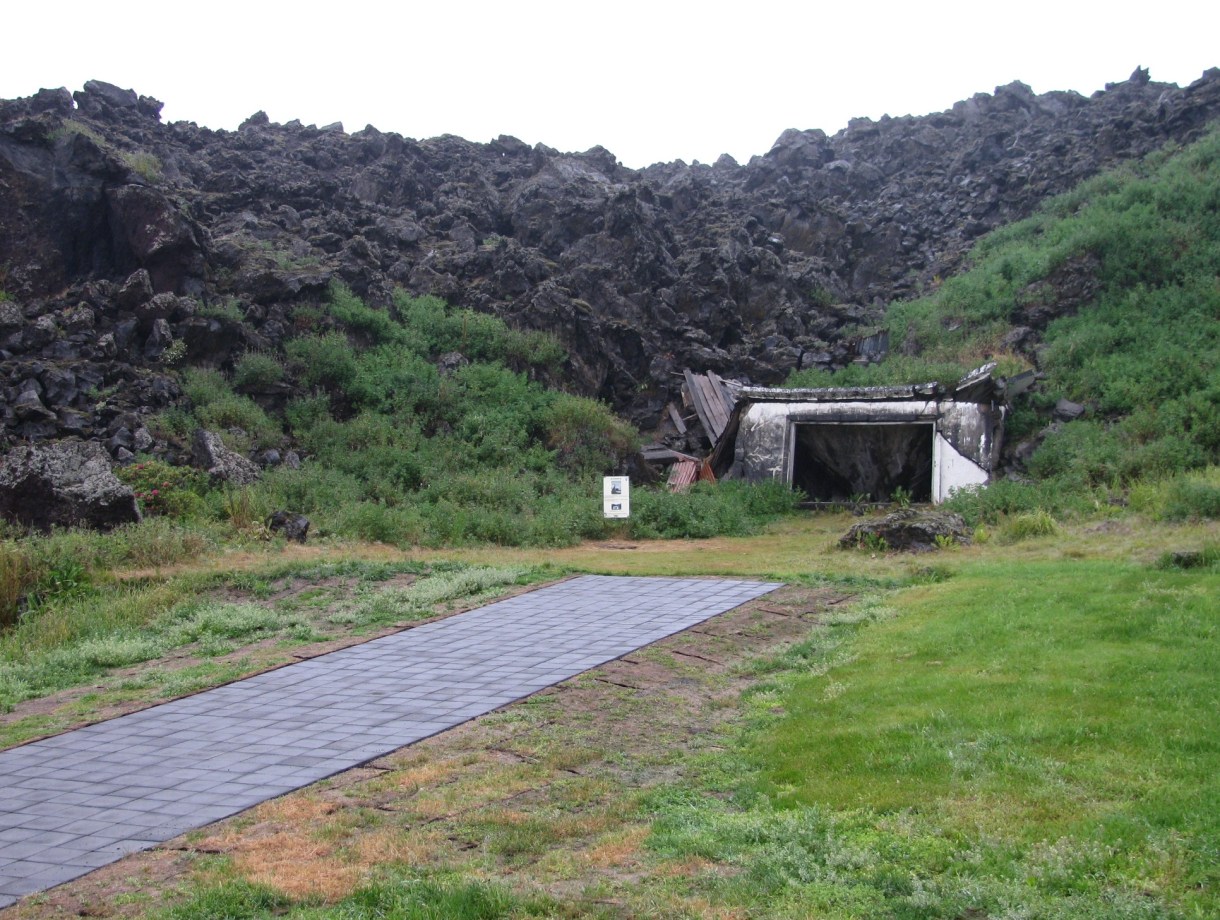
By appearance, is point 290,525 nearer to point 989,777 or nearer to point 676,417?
point 676,417

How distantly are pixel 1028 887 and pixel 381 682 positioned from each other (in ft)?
17.8

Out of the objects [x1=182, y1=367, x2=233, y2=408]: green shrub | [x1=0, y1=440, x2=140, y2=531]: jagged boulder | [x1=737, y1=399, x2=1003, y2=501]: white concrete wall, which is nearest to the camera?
[x1=0, y1=440, x2=140, y2=531]: jagged boulder

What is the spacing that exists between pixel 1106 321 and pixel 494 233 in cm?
1671

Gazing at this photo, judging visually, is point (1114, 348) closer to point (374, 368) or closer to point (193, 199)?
point (374, 368)

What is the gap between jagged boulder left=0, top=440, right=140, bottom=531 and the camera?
1416 centimetres

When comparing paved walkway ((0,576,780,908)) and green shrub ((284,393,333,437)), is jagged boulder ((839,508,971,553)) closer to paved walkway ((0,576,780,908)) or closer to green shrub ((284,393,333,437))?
paved walkway ((0,576,780,908))

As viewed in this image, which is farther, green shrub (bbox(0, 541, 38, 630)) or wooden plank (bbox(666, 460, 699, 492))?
wooden plank (bbox(666, 460, 699, 492))

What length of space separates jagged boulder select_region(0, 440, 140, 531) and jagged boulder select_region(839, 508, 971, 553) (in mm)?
9953

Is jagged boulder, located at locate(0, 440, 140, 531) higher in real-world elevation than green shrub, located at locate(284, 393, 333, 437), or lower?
lower

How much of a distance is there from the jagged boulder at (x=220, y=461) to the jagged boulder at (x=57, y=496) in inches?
123

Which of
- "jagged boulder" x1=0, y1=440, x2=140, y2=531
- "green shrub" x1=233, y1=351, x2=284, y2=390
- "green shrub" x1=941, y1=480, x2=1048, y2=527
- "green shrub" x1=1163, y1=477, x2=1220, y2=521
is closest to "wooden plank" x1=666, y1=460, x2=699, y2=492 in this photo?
"green shrub" x1=941, y1=480, x2=1048, y2=527

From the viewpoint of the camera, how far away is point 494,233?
31.4 meters

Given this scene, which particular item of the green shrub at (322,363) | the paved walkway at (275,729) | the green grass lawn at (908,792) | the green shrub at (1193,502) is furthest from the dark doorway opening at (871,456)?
the green grass lawn at (908,792)

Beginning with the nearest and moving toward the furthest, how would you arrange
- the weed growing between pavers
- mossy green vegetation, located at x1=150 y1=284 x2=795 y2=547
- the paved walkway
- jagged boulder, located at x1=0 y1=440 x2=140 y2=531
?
1. the paved walkway
2. the weed growing between pavers
3. jagged boulder, located at x1=0 y1=440 x2=140 y2=531
4. mossy green vegetation, located at x1=150 y1=284 x2=795 y2=547
